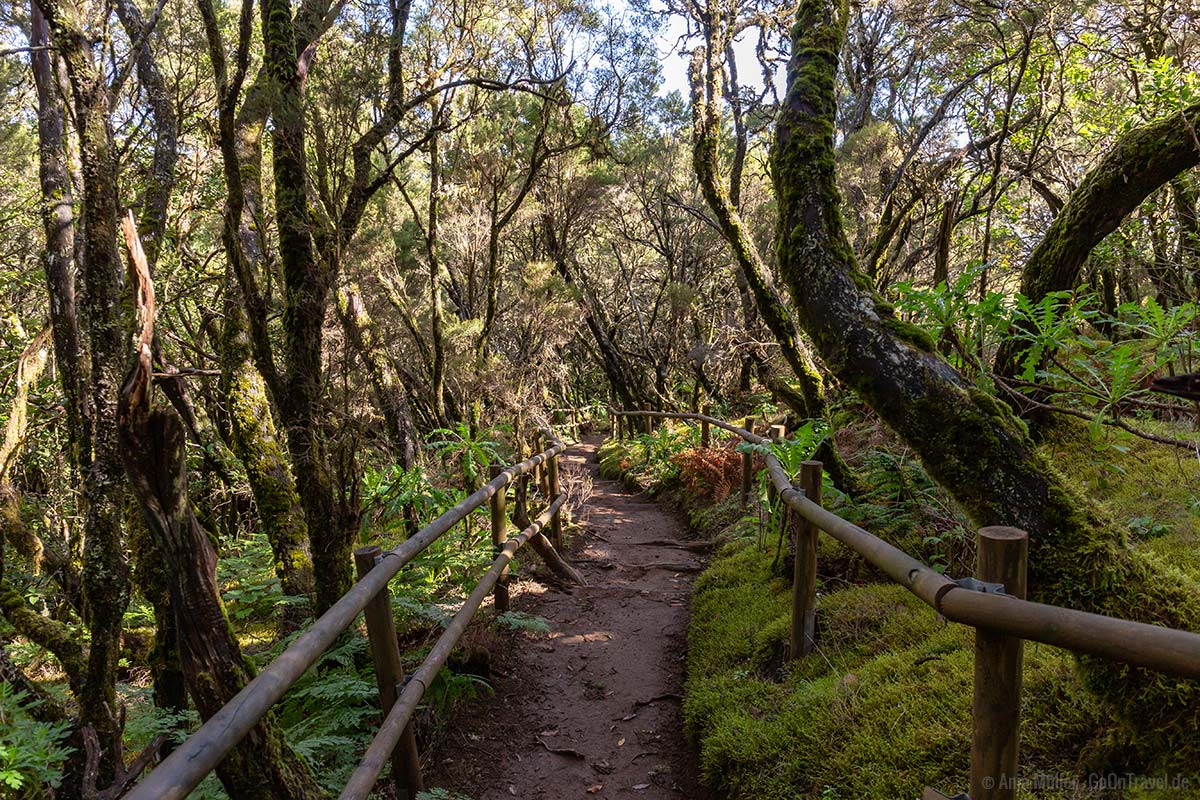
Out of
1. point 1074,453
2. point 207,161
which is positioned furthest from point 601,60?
point 1074,453

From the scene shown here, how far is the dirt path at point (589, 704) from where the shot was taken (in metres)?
3.34

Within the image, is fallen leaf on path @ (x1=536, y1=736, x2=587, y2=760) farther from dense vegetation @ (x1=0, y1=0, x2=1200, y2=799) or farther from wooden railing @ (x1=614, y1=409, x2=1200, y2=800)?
wooden railing @ (x1=614, y1=409, x2=1200, y2=800)

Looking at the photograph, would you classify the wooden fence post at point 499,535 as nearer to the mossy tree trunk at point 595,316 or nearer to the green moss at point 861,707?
the green moss at point 861,707

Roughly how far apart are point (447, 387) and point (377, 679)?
8.16m

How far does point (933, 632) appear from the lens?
3.08 m

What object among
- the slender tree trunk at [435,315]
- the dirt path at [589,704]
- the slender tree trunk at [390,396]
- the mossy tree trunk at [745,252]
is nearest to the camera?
the dirt path at [589,704]

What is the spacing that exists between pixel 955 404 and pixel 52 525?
9765 mm

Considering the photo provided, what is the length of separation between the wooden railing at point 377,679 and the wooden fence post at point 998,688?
1830mm

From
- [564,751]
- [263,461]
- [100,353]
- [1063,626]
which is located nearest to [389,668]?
[564,751]

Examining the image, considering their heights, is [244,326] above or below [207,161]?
below

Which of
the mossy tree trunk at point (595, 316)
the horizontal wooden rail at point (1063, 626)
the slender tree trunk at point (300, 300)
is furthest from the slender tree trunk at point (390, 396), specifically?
the horizontal wooden rail at point (1063, 626)

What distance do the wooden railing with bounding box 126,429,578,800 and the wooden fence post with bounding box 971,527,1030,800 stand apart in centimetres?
183

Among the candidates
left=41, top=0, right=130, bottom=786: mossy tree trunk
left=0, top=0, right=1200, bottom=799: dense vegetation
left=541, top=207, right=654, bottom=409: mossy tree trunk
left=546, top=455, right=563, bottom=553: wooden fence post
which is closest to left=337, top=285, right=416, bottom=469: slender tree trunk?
left=0, top=0, right=1200, bottom=799: dense vegetation

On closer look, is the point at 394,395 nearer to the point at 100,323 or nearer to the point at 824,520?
the point at 100,323
